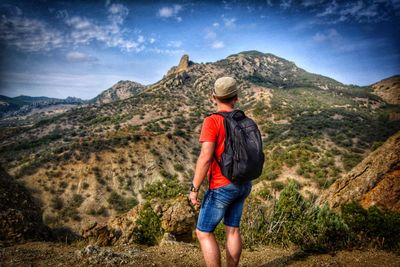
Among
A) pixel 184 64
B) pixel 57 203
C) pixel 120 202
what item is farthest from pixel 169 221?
pixel 184 64

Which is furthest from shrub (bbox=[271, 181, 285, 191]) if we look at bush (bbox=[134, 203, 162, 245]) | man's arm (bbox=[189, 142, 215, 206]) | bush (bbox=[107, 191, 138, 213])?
man's arm (bbox=[189, 142, 215, 206])

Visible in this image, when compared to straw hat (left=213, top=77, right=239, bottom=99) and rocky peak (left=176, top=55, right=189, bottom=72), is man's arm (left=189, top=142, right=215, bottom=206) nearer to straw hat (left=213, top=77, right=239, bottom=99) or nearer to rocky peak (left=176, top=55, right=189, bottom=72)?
straw hat (left=213, top=77, right=239, bottom=99)

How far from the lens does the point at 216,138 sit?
96.1 inches

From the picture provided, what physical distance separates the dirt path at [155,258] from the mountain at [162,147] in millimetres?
2460

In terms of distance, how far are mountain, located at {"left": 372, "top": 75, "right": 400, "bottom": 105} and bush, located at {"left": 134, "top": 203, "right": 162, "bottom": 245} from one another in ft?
301

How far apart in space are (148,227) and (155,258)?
610 cm

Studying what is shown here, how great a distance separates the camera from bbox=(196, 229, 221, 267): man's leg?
2.48m

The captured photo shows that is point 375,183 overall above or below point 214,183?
below

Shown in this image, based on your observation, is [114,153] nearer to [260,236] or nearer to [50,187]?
[50,187]

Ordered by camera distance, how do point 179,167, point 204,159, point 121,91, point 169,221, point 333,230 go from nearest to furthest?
point 204,159 < point 333,230 < point 169,221 < point 179,167 < point 121,91

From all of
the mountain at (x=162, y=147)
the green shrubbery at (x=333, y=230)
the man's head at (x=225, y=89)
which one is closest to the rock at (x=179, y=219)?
the green shrubbery at (x=333, y=230)

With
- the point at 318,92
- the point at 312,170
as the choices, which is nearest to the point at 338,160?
the point at 312,170

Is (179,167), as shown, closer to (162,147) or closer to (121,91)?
(162,147)

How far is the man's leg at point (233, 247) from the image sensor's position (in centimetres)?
268
